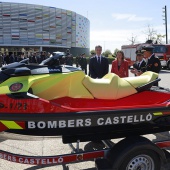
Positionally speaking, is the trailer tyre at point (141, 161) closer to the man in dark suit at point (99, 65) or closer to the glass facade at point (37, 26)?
the man in dark suit at point (99, 65)

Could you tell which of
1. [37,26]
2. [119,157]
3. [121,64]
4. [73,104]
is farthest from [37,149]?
[37,26]

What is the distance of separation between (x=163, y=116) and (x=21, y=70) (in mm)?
1839

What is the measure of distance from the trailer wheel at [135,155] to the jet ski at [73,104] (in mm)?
225

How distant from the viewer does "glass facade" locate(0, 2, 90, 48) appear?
51344 mm

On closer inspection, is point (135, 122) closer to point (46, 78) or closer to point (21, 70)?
point (46, 78)

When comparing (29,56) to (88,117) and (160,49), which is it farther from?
(88,117)

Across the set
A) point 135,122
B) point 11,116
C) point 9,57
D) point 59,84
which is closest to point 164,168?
point 135,122

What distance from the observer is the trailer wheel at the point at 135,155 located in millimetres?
2963

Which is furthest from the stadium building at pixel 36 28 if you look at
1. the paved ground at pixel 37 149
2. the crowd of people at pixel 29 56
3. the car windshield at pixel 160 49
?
the paved ground at pixel 37 149

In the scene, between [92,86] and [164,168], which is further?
[164,168]

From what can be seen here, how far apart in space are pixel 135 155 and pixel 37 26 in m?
54.6

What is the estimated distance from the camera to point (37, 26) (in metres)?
54.8

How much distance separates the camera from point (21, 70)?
2.84 metres

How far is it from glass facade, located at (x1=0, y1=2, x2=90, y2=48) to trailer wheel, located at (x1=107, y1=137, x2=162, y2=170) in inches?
2025
